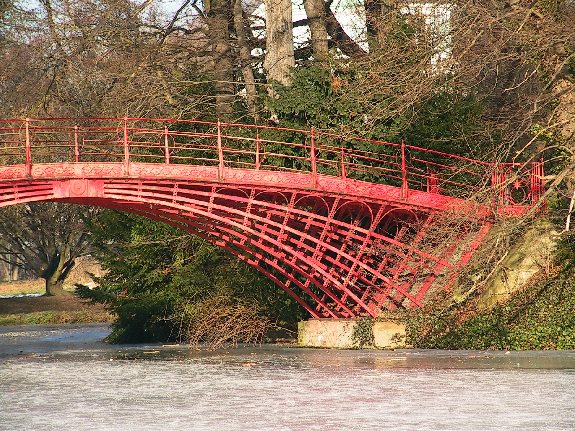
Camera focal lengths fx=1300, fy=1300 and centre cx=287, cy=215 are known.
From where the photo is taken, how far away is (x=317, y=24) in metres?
31.0

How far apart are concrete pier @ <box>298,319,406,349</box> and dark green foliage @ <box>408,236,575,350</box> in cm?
34

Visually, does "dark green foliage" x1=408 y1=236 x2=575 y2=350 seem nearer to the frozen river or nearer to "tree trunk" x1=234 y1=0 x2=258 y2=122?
the frozen river

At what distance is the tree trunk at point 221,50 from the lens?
30.5 metres

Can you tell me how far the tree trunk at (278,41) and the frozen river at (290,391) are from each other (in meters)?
7.23

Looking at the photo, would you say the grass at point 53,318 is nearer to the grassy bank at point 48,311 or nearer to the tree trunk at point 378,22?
the grassy bank at point 48,311

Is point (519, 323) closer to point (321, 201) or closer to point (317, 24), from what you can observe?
point (321, 201)

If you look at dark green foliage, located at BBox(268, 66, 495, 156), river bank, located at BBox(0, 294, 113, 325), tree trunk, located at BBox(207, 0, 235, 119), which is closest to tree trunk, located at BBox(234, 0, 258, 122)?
tree trunk, located at BBox(207, 0, 235, 119)

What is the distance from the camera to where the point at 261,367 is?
21.4m

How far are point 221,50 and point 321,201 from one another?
7.73 meters

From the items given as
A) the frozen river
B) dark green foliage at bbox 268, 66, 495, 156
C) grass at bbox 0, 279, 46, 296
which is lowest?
the frozen river

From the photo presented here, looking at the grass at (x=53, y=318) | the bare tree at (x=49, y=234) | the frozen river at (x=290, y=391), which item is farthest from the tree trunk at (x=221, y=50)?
the bare tree at (x=49, y=234)

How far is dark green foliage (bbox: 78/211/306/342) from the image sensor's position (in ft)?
89.5

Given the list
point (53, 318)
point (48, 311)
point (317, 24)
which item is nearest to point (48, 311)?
point (48, 311)

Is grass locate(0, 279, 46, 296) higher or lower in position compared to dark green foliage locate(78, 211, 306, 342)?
lower
